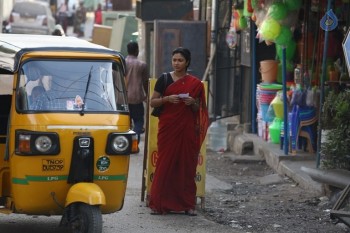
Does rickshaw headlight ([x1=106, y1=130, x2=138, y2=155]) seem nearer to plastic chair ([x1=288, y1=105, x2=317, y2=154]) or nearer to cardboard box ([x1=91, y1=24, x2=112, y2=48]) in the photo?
plastic chair ([x1=288, y1=105, x2=317, y2=154])

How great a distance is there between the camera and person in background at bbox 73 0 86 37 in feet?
144

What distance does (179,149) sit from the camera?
8992mm

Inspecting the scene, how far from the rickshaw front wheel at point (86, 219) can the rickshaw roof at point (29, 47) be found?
122cm

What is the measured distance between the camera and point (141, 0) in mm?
18422

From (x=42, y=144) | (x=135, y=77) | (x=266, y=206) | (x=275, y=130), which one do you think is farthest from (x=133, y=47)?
(x=42, y=144)

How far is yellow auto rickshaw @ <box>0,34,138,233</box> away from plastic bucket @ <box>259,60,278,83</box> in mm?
6302

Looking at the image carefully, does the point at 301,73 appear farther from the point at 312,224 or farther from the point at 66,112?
the point at 66,112

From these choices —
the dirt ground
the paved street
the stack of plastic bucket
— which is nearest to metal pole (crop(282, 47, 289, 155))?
the dirt ground

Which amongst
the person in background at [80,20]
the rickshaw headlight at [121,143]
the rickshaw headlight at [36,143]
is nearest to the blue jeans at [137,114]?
the rickshaw headlight at [121,143]

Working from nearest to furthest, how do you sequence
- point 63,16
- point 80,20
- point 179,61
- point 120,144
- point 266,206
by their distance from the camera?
point 120,144 < point 179,61 < point 266,206 < point 63,16 < point 80,20

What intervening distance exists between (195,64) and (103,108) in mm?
9249

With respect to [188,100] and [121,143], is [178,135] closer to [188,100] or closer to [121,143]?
[188,100]

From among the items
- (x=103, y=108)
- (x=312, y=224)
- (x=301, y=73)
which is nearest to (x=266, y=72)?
(x=301, y=73)

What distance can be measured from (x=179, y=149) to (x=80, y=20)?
37.6 meters
